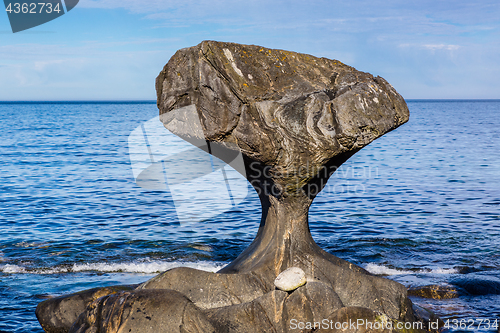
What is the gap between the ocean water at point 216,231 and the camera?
9.20 metres

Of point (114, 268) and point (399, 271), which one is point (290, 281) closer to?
point (399, 271)

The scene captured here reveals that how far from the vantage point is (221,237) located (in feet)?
42.1

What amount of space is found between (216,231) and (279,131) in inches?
299

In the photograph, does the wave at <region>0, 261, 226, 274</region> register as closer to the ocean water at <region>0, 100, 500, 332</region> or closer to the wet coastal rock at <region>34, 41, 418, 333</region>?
the ocean water at <region>0, 100, 500, 332</region>

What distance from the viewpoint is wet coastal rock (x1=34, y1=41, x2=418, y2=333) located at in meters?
6.22

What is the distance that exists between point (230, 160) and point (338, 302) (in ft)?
8.72

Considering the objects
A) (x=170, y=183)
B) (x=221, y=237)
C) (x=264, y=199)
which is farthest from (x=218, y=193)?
(x=264, y=199)

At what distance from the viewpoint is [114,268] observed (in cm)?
1014

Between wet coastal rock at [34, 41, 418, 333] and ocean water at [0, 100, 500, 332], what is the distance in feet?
7.64

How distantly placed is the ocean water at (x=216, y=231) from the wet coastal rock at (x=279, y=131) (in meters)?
2.33

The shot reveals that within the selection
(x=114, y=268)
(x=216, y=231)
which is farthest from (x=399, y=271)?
(x=114, y=268)

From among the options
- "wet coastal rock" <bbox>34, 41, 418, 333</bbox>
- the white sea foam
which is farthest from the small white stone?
the white sea foam

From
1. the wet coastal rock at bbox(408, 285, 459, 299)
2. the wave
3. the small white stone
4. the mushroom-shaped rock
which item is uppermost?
the mushroom-shaped rock

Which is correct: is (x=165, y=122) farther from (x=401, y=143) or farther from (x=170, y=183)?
(x=401, y=143)
